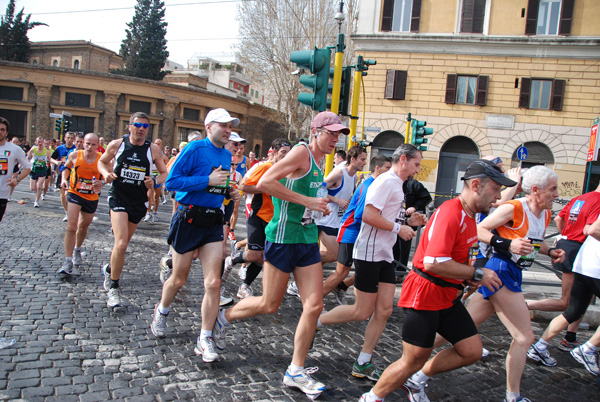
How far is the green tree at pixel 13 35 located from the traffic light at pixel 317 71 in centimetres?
5452

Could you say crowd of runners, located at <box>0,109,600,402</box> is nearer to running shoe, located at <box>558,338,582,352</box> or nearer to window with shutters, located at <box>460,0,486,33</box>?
running shoe, located at <box>558,338,582,352</box>

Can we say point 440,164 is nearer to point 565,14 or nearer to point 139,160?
point 565,14

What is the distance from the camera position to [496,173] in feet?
10.0

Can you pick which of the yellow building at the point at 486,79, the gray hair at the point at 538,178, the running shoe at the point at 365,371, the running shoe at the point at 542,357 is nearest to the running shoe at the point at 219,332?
the running shoe at the point at 365,371

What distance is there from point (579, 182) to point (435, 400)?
24.2 metres

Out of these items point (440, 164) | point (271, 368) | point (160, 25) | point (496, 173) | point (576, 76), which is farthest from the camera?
point (160, 25)

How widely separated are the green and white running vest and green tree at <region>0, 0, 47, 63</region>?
57780 mm

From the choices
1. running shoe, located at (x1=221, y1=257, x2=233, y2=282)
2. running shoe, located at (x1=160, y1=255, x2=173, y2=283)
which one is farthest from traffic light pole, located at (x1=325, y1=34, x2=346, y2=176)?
running shoe, located at (x1=160, y1=255, x2=173, y2=283)

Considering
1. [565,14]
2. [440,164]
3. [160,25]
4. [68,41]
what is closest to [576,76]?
[565,14]

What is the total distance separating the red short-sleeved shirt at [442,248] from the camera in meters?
2.99

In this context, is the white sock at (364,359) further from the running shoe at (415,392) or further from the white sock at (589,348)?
the white sock at (589,348)

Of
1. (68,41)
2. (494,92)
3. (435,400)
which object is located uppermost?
(68,41)

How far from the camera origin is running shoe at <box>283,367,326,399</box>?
347cm

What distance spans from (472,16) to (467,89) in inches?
143
